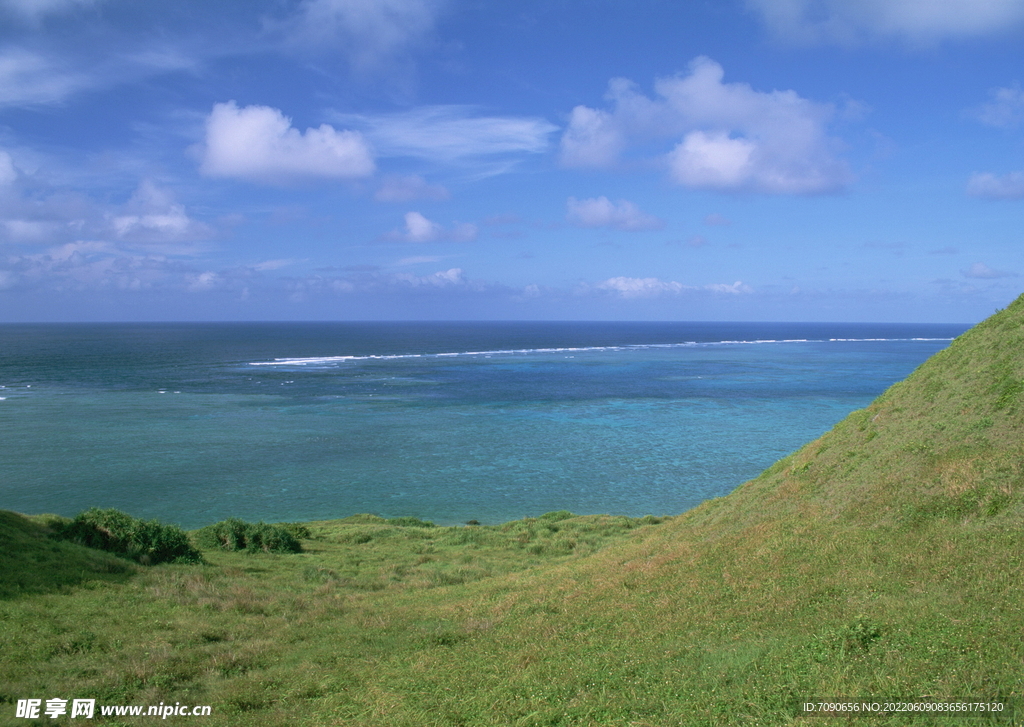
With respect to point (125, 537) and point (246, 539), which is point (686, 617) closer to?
point (125, 537)

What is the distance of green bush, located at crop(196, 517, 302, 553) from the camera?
27.2 metres

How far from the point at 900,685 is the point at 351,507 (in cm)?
3714

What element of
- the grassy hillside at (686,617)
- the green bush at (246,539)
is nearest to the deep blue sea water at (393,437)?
the green bush at (246,539)

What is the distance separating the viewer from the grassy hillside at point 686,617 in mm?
9938

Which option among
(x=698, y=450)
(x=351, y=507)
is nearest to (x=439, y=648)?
(x=351, y=507)

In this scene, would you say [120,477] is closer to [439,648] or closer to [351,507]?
[351,507]

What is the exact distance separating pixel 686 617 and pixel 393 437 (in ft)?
166

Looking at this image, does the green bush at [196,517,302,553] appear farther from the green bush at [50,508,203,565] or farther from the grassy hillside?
the grassy hillside

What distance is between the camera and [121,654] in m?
13.4

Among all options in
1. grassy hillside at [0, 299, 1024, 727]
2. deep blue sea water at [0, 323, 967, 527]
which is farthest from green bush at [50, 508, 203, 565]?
deep blue sea water at [0, 323, 967, 527]

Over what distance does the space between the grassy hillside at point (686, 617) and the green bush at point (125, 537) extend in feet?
6.06

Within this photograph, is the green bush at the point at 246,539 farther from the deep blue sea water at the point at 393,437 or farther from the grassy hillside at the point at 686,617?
the deep blue sea water at the point at 393,437

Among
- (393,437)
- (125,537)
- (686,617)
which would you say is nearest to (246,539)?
(125,537)

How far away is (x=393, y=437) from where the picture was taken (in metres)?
61.4
